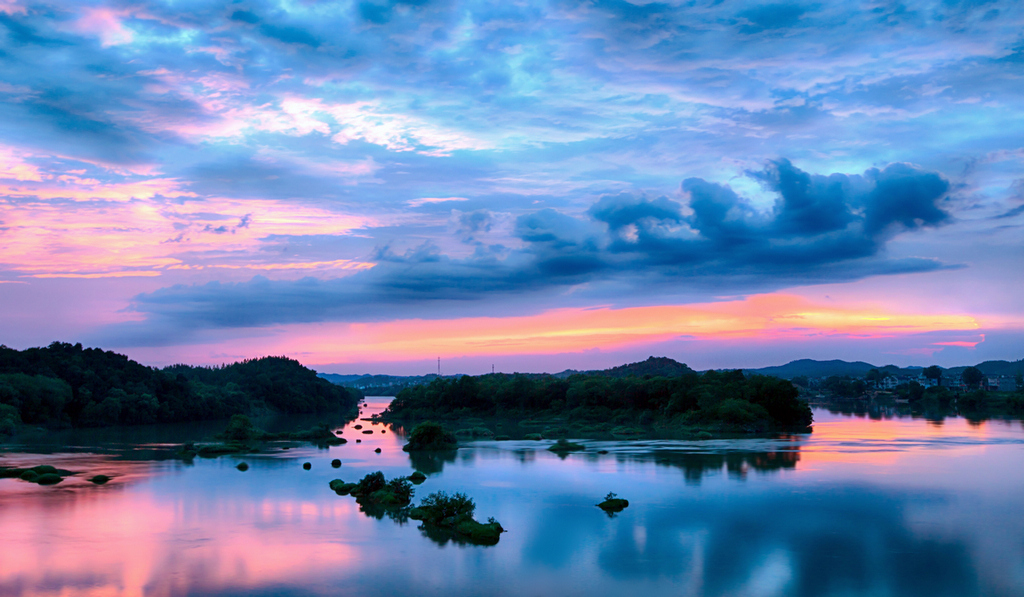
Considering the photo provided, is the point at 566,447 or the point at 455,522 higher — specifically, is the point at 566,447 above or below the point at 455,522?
below

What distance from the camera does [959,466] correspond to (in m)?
49.3

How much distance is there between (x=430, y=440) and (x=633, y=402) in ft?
119

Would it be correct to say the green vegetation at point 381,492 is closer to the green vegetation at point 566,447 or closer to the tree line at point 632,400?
the green vegetation at point 566,447

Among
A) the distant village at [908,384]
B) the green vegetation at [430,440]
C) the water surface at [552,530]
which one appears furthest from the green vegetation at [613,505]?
the distant village at [908,384]

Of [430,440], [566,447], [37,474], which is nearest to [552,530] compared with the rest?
[37,474]

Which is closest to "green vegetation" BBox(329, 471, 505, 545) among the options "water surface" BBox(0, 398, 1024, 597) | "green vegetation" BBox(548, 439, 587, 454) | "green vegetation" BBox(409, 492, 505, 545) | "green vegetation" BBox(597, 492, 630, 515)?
"green vegetation" BBox(409, 492, 505, 545)

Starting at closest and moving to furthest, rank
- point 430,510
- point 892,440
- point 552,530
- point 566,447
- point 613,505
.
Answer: point 552,530 → point 430,510 → point 613,505 → point 566,447 → point 892,440

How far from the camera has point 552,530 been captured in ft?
94.9

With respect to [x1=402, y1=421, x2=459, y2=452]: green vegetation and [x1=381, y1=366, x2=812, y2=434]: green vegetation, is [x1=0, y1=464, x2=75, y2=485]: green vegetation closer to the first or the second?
[x1=402, y1=421, x2=459, y2=452]: green vegetation

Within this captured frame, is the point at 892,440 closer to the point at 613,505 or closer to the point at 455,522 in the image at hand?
the point at 613,505

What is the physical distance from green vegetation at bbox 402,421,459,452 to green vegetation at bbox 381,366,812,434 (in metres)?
17.1

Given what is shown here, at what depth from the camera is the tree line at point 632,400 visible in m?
80.3

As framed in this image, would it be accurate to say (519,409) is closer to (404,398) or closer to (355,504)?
(404,398)

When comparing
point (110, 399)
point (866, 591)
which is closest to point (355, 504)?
point (866, 591)
